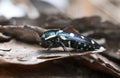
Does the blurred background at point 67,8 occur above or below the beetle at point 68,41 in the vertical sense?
above

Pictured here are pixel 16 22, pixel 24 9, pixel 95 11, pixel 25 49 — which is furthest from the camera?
pixel 95 11

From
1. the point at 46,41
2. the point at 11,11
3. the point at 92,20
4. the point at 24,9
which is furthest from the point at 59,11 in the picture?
the point at 46,41

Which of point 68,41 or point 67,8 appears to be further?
point 67,8

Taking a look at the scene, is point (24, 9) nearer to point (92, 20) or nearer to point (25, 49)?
point (92, 20)

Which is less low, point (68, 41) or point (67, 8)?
point (67, 8)
